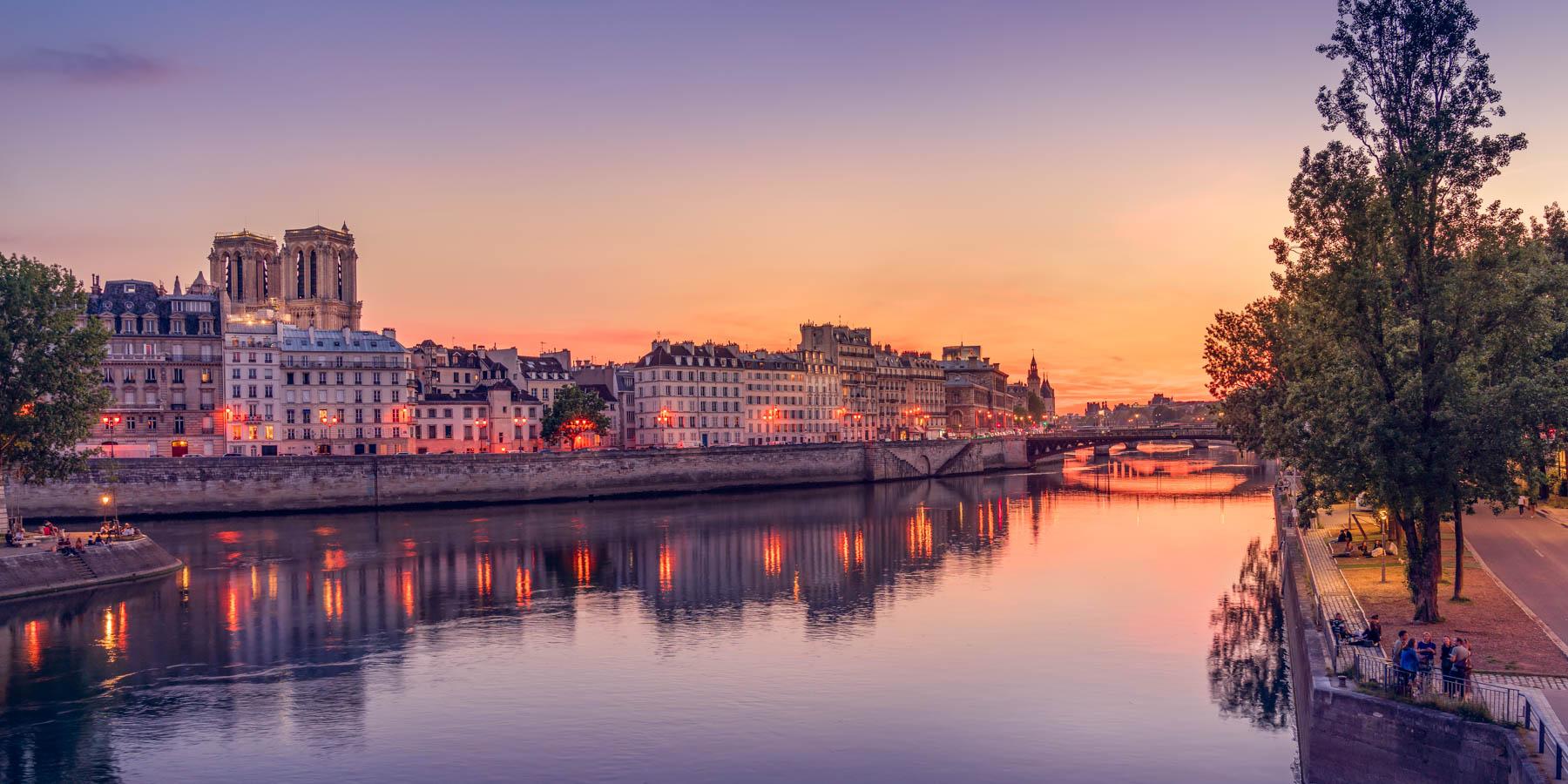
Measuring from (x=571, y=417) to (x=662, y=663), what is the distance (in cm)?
7723

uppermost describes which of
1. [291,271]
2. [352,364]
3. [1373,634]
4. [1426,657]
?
[291,271]

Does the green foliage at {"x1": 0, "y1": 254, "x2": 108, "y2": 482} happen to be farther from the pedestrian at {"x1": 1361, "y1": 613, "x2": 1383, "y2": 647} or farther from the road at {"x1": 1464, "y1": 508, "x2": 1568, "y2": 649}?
the road at {"x1": 1464, "y1": 508, "x2": 1568, "y2": 649}

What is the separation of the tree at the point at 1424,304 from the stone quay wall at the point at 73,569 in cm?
5335

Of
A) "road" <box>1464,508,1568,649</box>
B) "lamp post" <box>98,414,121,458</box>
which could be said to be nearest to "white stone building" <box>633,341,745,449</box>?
"lamp post" <box>98,414,121,458</box>

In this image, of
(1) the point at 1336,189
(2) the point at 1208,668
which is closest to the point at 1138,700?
(2) the point at 1208,668

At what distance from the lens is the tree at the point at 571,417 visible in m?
114

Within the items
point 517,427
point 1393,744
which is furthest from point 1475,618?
point 517,427

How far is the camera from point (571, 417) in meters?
113

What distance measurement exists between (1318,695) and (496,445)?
335ft

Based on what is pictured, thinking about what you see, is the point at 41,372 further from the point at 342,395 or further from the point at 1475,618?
the point at 1475,618

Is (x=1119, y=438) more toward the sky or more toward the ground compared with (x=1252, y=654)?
more toward the sky

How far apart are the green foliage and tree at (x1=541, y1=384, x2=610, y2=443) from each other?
5728 cm

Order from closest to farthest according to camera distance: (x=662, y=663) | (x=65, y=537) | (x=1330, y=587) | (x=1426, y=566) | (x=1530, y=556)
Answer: (x=1426, y=566)
(x=1330, y=587)
(x=662, y=663)
(x=1530, y=556)
(x=65, y=537)

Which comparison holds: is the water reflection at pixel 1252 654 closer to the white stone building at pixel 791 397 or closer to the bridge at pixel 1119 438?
the bridge at pixel 1119 438
